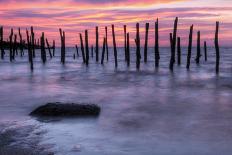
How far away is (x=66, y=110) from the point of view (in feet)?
28.3

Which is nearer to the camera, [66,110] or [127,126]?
[127,126]

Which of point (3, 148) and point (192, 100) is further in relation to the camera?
point (192, 100)

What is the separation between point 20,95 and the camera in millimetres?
13195

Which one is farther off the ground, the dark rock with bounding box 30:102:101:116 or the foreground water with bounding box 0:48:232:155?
the dark rock with bounding box 30:102:101:116

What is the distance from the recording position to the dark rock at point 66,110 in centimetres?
A: 858

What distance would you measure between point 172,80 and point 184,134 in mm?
11965

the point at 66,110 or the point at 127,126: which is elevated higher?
the point at 66,110

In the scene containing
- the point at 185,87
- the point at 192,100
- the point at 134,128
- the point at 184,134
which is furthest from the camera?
the point at 185,87

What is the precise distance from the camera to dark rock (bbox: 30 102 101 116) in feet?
28.1

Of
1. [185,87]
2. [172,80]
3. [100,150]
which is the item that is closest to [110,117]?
[100,150]

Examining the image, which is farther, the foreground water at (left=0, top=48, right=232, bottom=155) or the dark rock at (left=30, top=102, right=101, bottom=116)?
the dark rock at (left=30, top=102, right=101, bottom=116)

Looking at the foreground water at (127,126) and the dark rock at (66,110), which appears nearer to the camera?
the foreground water at (127,126)

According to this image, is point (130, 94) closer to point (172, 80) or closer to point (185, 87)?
point (185, 87)

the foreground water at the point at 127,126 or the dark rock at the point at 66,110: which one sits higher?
the dark rock at the point at 66,110
